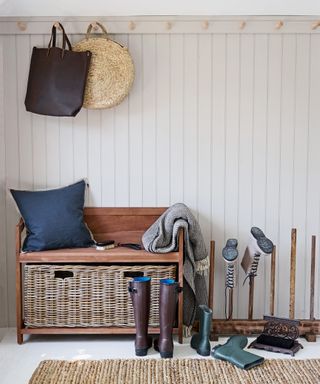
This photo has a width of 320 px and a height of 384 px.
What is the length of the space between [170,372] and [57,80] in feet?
5.87

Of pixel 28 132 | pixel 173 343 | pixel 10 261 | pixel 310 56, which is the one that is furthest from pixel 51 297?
pixel 310 56

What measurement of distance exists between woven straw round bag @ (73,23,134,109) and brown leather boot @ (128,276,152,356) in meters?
1.12

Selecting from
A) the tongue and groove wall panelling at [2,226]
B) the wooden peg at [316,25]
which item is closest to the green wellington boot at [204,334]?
the tongue and groove wall panelling at [2,226]

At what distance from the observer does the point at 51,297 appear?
3.73 m

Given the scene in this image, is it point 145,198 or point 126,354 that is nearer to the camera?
point 126,354

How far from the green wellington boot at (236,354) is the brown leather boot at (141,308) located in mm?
394

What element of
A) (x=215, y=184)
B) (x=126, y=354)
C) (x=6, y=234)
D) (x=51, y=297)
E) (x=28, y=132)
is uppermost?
(x=28, y=132)

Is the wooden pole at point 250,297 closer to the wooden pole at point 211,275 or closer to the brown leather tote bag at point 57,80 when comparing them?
the wooden pole at point 211,275

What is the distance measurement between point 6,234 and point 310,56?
222 centimetres

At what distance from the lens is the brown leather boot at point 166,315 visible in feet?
11.5

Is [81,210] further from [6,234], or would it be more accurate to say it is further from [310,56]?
[310,56]

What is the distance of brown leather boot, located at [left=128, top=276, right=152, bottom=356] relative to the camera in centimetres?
352

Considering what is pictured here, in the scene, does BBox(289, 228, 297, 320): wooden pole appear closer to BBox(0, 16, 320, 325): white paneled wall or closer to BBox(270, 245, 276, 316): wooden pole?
BBox(270, 245, 276, 316): wooden pole

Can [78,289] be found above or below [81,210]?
below
